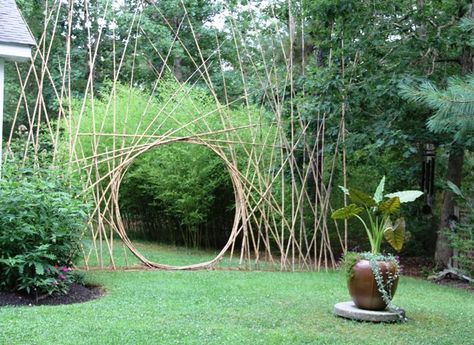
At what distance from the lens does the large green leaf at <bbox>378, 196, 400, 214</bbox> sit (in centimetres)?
637

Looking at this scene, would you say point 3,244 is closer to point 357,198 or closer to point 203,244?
point 357,198

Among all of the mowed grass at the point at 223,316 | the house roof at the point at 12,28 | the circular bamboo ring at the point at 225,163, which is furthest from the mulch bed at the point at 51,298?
the house roof at the point at 12,28

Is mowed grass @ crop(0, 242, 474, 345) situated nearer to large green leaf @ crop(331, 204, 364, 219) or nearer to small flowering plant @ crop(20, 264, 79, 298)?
small flowering plant @ crop(20, 264, 79, 298)

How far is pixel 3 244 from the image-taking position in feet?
21.8

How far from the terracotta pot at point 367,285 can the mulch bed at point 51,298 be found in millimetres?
2769

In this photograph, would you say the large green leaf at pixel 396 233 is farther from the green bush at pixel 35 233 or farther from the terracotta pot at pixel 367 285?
the green bush at pixel 35 233

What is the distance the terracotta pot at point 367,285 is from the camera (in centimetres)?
615

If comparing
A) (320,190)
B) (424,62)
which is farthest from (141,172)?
(424,62)

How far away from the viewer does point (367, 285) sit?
6137 millimetres

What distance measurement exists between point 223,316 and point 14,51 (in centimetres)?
412

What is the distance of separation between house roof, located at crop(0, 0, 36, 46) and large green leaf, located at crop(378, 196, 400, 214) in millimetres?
4562

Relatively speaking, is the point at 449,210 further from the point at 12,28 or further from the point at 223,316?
the point at 12,28

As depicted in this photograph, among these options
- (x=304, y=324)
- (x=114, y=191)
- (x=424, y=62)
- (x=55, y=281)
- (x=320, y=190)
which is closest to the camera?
(x=304, y=324)

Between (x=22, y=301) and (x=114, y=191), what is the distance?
2563 mm
